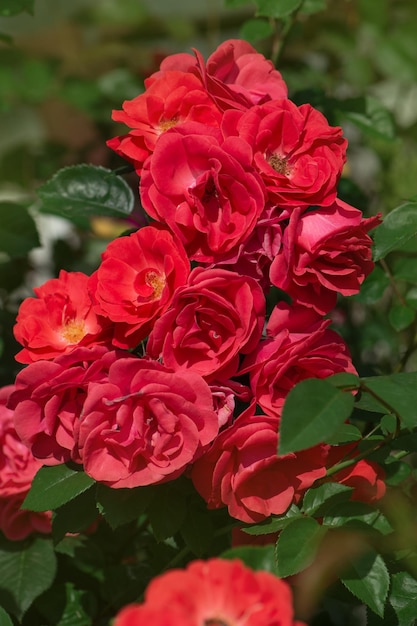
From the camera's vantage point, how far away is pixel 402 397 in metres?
0.69

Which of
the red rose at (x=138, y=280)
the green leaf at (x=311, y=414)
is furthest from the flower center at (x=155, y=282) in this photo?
the green leaf at (x=311, y=414)

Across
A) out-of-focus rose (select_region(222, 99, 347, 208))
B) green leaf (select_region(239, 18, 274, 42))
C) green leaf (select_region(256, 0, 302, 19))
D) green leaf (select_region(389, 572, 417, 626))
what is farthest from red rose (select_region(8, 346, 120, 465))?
green leaf (select_region(239, 18, 274, 42))

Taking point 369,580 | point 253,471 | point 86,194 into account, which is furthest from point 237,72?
point 369,580

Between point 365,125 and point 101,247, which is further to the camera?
point 101,247

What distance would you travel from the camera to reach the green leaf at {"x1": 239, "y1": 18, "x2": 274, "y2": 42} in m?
1.20

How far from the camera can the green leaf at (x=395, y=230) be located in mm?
863

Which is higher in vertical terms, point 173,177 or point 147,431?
point 173,177

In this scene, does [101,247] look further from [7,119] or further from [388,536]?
[7,119]

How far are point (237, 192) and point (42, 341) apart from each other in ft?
0.80

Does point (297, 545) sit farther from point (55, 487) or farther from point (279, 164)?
point (279, 164)

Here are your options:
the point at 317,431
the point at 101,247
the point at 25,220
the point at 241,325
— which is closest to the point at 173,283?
the point at 241,325

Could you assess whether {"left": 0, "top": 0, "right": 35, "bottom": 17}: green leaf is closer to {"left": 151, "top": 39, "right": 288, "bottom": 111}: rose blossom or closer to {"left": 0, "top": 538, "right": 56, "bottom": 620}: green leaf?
{"left": 151, "top": 39, "right": 288, "bottom": 111}: rose blossom

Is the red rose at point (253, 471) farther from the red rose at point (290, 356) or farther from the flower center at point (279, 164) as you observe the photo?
the flower center at point (279, 164)

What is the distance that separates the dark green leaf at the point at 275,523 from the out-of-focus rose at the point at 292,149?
0.96 ft
